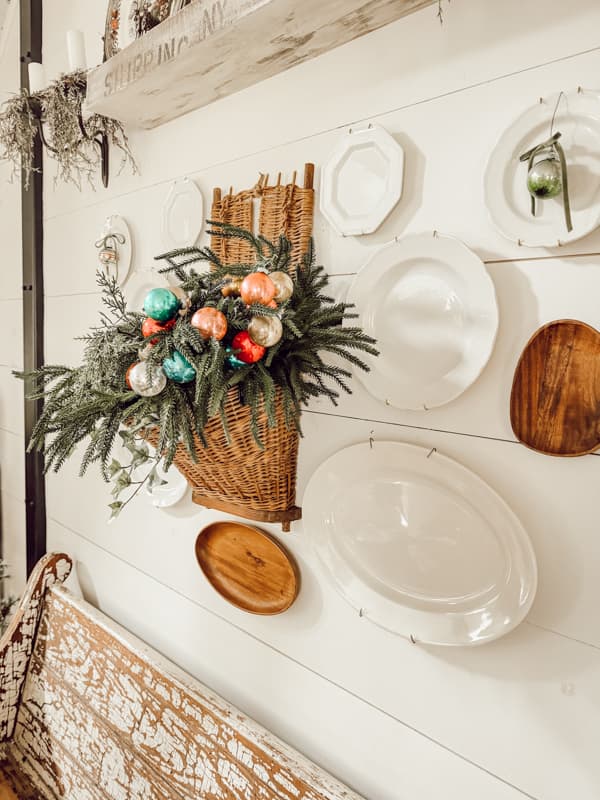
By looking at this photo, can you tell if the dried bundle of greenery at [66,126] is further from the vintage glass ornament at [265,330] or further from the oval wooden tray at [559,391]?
the oval wooden tray at [559,391]

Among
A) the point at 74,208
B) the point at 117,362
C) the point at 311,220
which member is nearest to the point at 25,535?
the point at 74,208

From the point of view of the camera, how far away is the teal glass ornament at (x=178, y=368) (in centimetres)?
65

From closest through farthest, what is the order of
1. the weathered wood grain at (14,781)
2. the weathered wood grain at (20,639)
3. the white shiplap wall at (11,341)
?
the weathered wood grain at (14,781) → the weathered wood grain at (20,639) → the white shiplap wall at (11,341)

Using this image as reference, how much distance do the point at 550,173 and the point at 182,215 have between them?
0.82 meters

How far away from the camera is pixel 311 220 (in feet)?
3.08

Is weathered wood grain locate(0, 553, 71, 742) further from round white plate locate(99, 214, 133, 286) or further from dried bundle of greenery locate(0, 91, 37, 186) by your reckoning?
dried bundle of greenery locate(0, 91, 37, 186)

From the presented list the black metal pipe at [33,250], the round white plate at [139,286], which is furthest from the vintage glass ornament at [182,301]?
the black metal pipe at [33,250]

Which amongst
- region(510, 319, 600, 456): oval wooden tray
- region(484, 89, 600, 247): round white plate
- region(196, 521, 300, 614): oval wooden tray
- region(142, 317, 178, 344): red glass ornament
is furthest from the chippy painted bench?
region(484, 89, 600, 247): round white plate

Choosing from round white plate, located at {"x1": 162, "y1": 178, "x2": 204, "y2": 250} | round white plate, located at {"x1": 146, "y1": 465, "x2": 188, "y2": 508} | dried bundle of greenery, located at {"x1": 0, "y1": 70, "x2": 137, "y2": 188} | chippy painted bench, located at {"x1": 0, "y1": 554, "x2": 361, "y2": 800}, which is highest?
dried bundle of greenery, located at {"x1": 0, "y1": 70, "x2": 137, "y2": 188}

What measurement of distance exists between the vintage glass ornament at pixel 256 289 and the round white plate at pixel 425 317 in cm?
23

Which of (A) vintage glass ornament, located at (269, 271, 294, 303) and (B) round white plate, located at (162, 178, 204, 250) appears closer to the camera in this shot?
(A) vintage glass ornament, located at (269, 271, 294, 303)

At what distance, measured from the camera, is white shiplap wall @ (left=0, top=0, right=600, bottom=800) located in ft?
2.27

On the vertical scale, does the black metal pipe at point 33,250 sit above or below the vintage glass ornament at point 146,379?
above

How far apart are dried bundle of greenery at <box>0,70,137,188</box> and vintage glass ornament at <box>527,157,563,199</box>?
106cm
